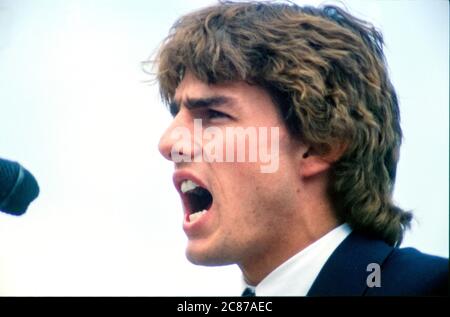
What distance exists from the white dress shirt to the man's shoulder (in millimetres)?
129

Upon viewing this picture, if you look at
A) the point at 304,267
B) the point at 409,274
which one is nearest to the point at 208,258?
the point at 304,267

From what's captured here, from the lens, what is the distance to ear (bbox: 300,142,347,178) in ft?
7.40

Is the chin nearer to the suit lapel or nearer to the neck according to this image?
the neck

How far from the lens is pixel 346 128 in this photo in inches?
88.7

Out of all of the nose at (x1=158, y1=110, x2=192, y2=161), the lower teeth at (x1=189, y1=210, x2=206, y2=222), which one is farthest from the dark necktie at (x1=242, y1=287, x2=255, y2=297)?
the nose at (x1=158, y1=110, x2=192, y2=161)

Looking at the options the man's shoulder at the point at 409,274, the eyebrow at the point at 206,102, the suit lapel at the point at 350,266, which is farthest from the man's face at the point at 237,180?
the man's shoulder at the point at 409,274

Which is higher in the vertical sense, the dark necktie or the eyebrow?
the eyebrow

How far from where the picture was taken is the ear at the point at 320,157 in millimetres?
2256

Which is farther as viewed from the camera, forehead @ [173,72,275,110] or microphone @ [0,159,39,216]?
forehead @ [173,72,275,110]

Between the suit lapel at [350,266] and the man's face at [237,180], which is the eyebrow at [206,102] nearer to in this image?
the man's face at [237,180]

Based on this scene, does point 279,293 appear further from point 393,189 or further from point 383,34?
point 383,34

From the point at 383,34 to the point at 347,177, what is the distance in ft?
1.25

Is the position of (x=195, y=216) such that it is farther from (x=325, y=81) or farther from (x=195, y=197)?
(x=325, y=81)

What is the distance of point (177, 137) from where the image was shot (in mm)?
2285
